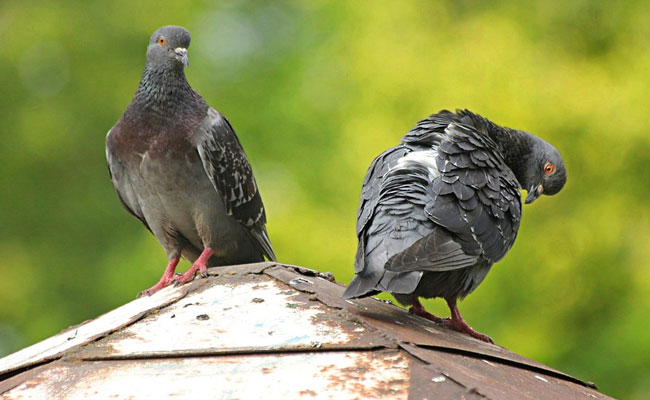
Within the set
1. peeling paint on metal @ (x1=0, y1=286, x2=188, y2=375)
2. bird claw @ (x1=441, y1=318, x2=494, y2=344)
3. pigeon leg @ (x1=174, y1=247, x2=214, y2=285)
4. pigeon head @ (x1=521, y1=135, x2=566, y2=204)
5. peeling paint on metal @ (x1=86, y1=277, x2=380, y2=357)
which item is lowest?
bird claw @ (x1=441, y1=318, x2=494, y2=344)

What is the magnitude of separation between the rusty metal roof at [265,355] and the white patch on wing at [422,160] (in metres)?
0.78

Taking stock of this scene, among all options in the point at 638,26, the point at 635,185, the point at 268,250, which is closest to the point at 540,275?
the point at 635,185

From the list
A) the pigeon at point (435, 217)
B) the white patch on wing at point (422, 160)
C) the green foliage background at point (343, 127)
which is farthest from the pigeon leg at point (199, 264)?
the green foliage background at point (343, 127)

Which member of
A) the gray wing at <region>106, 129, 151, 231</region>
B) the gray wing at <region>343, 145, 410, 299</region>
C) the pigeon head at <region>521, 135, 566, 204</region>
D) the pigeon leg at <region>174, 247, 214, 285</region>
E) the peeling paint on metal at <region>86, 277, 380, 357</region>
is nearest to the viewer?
the peeling paint on metal at <region>86, 277, 380, 357</region>

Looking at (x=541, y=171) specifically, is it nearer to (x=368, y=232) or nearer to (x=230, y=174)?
(x=230, y=174)

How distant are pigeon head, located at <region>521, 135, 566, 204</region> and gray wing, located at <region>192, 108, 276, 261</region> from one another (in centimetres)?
154

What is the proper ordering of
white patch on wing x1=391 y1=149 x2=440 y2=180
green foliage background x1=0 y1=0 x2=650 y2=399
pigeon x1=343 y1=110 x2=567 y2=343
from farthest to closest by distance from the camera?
1. green foliage background x1=0 y1=0 x2=650 y2=399
2. white patch on wing x1=391 y1=149 x2=440 y2=180
3. pigeon x1=343 y1=110 x2=567 y2=343

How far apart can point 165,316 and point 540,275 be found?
6284 mm

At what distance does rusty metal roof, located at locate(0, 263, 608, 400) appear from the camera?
2996 mm

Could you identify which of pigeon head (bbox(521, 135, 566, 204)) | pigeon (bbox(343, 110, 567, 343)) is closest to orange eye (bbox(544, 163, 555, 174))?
pigeon head (bbox(521, 135, 566, 204))

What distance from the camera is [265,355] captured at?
10.4ft

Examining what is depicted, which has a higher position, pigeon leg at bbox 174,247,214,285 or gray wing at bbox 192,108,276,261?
gray wing at bbox 192,108,276,261

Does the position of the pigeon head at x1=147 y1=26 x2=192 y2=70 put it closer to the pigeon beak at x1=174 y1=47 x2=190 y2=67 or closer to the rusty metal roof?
the pigeon beak at x1=174 y1=47 x2=190 y2=67

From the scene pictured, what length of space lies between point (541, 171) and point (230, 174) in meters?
1.77
